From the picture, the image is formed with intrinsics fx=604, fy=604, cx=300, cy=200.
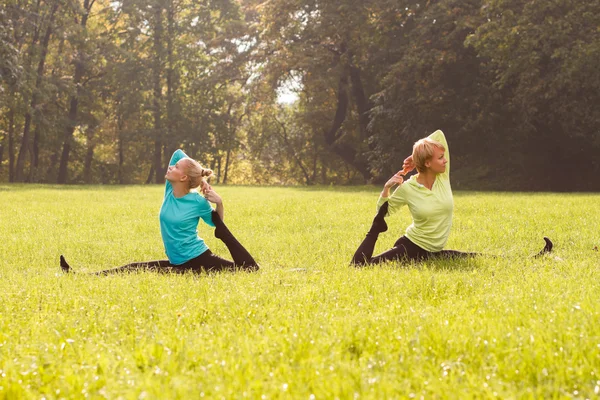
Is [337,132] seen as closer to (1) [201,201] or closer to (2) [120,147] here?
(2) [120,147]

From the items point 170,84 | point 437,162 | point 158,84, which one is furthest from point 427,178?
point 170,84

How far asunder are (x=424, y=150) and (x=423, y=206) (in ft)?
2.38

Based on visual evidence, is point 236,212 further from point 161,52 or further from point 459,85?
point 161,52

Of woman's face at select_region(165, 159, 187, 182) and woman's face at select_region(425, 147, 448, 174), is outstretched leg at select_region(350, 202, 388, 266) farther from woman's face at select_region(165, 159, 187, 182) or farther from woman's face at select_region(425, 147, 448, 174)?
woman's face at select_region(165, 159, 187, 182)

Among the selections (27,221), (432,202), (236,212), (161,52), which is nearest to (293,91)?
(161,52)

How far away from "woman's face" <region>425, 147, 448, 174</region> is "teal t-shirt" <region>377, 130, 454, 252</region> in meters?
0.16

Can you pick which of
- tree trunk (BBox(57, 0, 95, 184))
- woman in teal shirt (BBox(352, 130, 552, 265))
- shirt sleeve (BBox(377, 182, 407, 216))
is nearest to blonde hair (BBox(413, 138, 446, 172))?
woman in teal shirt (BBox(352, 130, 552, 265))

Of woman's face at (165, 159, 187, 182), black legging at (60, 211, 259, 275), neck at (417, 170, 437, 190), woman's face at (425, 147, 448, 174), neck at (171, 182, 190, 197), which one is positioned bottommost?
black legging at (60, 211, 259, 275)

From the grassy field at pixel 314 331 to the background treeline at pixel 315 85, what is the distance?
806 inches

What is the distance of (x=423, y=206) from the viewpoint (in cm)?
787

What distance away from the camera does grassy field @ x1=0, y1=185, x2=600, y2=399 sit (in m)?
3.51

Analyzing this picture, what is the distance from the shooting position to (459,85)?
31.2 meters

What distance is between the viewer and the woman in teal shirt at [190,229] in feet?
25.0

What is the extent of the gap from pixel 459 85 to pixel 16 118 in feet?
108
